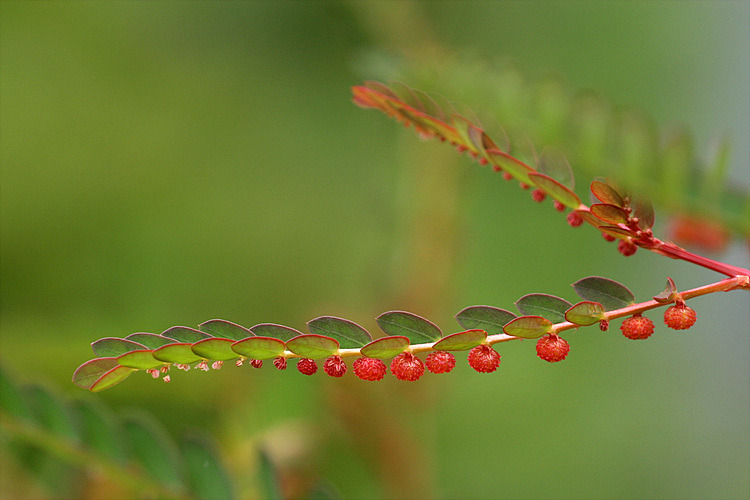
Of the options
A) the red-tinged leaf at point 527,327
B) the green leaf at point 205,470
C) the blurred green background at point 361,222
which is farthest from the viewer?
the blurred green background at point 361,222

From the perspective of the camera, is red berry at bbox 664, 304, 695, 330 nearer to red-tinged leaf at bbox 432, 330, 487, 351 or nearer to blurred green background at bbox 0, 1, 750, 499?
red-tinged leaf at bbox 432, 330, 487, 351

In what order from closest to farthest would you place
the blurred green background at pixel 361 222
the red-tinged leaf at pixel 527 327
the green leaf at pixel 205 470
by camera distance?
the red-tinged leaf at pixel 527 327
the green leaf at pixel 205 470
the blurred green background at pixel 361 222

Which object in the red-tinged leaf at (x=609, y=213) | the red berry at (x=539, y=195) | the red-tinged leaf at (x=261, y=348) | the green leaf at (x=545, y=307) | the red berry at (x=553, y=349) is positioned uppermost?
the red berry at (x=539, y=195)

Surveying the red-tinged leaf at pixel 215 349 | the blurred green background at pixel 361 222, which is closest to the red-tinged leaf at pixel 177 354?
the red-tinged leaf at pixel 215 349

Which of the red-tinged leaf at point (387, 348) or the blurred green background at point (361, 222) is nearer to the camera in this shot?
the red-tinged leaf at point (387, 348)

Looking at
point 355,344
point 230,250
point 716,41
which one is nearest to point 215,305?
point 230,250

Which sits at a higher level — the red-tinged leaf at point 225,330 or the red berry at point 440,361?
the red berry at point 440,361

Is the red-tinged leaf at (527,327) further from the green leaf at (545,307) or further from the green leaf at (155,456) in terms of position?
the green leaf at (155,456)

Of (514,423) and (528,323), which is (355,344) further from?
(514,423)
